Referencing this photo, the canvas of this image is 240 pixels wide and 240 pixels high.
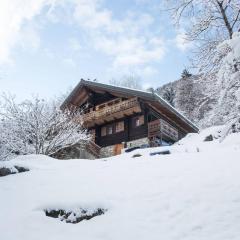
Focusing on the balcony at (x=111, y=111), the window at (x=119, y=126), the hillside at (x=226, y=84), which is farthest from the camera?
the window at (x=119, y=126)

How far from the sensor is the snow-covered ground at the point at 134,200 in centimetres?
737

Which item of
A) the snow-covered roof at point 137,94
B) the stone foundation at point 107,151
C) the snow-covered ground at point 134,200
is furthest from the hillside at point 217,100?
the stone foundation at point 107,151

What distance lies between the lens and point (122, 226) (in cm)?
766

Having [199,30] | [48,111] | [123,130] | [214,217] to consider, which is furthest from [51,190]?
[123,130]

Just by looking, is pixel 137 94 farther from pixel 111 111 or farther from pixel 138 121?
pixel 111 111

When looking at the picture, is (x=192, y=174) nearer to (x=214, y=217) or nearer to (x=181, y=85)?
(x=214, y=217)

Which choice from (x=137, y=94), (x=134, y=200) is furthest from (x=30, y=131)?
(x=134, y=200)

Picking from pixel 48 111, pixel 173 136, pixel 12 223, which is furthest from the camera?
pixel 173 136

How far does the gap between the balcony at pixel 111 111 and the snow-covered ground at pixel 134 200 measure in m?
17.0

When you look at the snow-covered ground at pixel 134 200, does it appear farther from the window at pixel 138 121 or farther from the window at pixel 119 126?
the window at pixel 119 126

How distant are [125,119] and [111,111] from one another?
142cm

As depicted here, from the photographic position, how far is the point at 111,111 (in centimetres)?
3177

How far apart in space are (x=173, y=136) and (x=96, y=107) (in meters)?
7.76

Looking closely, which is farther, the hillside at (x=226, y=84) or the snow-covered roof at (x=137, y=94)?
the snow-covered roof at (x=137, y=94)
